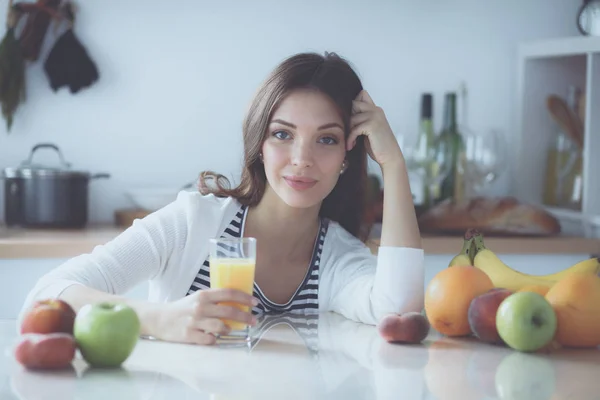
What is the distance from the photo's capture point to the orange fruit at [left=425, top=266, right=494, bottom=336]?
4.63ft

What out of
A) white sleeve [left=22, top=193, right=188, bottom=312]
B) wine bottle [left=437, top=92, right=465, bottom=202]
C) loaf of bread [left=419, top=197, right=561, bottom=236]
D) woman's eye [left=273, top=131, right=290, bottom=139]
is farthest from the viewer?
wine bottle [left=437, top=92, right=465, bottom=202]

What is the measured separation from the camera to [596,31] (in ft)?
9.84

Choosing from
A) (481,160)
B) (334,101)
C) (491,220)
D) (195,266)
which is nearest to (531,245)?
(491,220)

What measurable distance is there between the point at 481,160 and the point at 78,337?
83.4 inches

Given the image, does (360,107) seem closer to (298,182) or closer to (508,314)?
(298,182)

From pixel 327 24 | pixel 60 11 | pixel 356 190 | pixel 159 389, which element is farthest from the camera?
pixel 327 24

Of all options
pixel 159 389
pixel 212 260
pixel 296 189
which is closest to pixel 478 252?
pixel 296 189

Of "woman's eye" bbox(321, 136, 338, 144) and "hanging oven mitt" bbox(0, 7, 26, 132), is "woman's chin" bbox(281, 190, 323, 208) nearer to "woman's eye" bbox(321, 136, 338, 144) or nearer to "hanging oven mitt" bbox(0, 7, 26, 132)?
"woman's eye" bbox(321, 136, 338, 144)

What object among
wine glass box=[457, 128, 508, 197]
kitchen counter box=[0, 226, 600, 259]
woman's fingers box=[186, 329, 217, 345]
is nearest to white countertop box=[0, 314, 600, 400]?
woman's fingers box=[186, 329, 217, 345]

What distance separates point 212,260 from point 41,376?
14.1 inches

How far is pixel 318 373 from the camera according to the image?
1187mm

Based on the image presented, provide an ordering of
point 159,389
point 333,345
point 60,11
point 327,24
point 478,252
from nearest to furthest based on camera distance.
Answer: point 159,389, point 333,345, point 478,252, point 60,11, point 327,24

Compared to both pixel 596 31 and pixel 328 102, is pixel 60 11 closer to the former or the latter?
pixel 328 102

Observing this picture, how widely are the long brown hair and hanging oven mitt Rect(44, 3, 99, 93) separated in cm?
105
